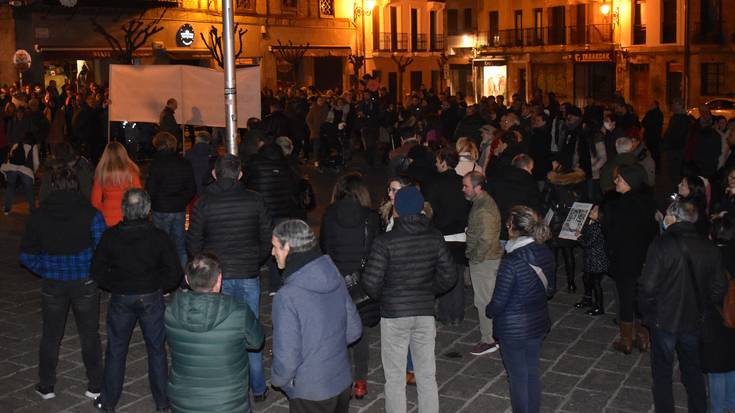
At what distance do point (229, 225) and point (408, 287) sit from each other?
5.13ft

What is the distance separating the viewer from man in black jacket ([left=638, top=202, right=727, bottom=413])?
5871mm

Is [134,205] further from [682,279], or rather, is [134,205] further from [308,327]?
[682,279]

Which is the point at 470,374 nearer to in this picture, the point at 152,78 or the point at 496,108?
the point at 152,78

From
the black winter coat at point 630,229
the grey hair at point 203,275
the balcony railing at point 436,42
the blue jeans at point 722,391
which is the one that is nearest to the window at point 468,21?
the balcony railing at point 436,42

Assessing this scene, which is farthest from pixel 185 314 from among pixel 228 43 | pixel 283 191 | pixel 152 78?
pixel 152 78

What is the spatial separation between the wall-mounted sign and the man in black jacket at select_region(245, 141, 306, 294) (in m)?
25.6

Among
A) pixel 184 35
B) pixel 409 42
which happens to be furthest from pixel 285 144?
pixel 409 42

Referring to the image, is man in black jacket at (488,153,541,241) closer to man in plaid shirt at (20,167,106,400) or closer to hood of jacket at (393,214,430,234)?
hood of jacket at (393,214,430,234)

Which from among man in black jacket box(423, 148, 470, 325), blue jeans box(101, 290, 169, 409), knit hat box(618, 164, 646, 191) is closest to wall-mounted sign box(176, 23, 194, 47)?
man in black jacket box(423, 148, 470, 325)

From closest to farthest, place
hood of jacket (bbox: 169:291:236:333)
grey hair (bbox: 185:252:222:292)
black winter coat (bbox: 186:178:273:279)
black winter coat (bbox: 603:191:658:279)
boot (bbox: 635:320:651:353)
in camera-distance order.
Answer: hood of jacket (bbox: 169:291:236:333), grey hair (bbox: 185:252:222:292), black winter coat (bbox: 186:178:273:279), black winter coat (bbox: 603:191:658:279), boot (bbox: 635:320:651:353)

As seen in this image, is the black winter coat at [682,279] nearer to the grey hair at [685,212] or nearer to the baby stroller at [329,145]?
the grey hair at [685,212]

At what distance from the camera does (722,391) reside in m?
6.25

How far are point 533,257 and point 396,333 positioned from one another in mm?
1030

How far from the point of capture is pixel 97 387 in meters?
6.97
